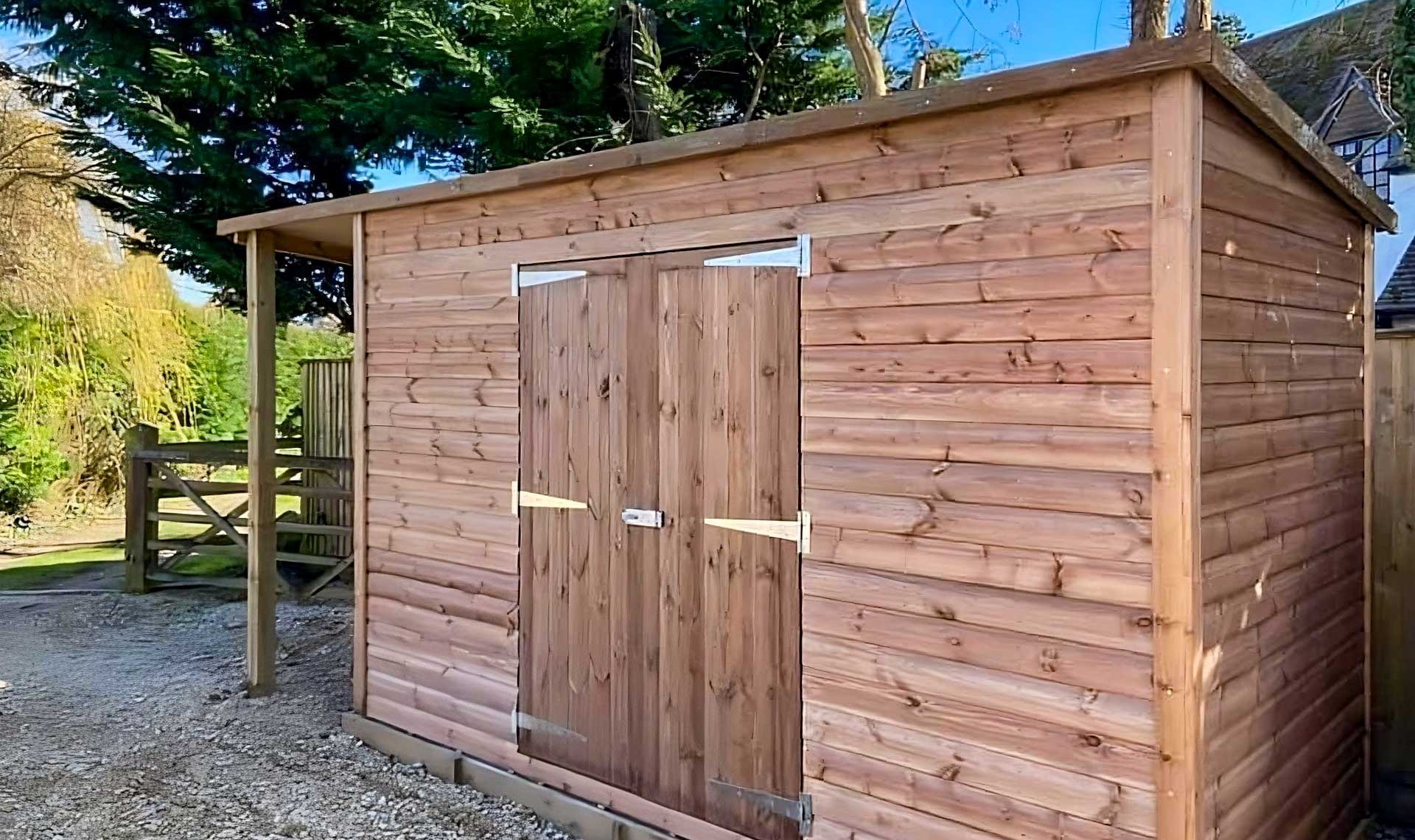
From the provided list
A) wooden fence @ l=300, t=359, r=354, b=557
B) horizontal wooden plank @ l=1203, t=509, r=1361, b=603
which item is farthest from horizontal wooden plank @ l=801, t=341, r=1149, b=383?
wooden fence @ l=300, t=359, r=354, b=557

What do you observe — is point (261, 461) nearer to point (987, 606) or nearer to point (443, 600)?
point (443, 600)

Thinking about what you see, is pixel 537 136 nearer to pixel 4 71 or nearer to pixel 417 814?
pixel 4 71

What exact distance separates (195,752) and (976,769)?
3.35 meters

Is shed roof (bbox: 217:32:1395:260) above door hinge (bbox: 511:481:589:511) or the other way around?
above

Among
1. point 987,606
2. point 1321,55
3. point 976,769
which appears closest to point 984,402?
point 987,606

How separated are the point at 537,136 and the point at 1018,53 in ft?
13.5

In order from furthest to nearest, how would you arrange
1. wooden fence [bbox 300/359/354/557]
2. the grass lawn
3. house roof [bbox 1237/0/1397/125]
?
1. house roof [bbox 1237/0/1397/125]
2. the grass lawn
3. wooden fence [bbox 300/359/354/557]

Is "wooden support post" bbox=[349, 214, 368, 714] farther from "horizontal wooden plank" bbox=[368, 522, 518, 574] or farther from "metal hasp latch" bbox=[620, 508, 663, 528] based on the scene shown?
"metal hasp latch" bbox=[620, 508, 663, 528]

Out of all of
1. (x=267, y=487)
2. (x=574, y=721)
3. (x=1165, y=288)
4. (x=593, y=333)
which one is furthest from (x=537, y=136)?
(x=1165, y=288)

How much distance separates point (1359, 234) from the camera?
3.52 m

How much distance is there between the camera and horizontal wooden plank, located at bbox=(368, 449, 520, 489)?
381cm

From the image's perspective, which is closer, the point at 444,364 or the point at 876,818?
the point at 876,818

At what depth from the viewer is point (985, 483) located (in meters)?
2.56

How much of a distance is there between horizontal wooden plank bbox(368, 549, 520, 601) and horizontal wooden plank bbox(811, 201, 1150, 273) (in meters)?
1.77
